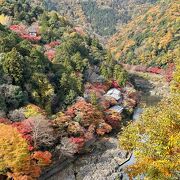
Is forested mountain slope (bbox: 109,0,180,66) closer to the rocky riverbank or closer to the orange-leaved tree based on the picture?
the rocky riverbank

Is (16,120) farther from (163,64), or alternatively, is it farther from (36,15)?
(163,64)

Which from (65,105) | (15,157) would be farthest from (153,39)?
(15,157)

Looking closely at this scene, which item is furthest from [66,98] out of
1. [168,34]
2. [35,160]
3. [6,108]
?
[168,34]

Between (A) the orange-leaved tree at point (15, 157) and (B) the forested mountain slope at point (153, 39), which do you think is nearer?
(A) the orange-leaved tree at point (15, 157)

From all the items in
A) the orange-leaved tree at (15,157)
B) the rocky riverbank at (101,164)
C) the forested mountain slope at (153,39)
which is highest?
the orange-leaved tree at (15,157)

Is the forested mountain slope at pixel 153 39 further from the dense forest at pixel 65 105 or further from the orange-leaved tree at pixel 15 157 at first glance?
the orange-leaved tree at pixel 15 157

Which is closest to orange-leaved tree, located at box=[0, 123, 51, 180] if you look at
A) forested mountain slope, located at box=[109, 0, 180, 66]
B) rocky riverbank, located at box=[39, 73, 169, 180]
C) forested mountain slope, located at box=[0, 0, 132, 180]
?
forested mountain slope, located at box=[0, 0, 132, 180]

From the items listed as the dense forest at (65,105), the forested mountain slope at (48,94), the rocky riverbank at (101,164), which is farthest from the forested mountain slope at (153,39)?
the rocky riverbank at (101,164)

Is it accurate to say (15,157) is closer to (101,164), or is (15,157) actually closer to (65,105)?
(101,164)
